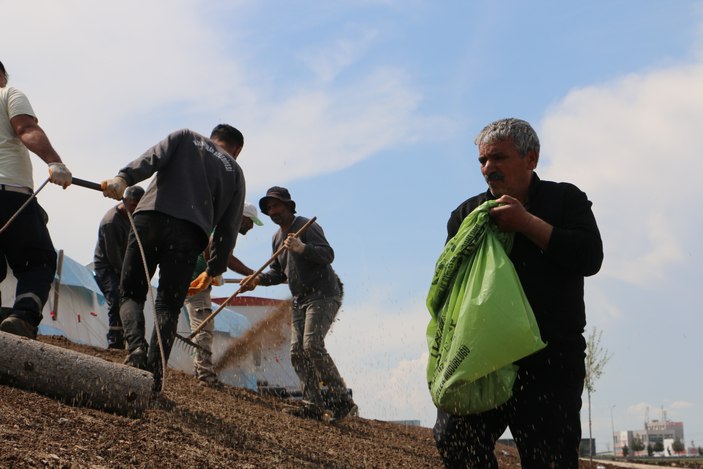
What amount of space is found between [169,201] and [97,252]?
3.94 metres

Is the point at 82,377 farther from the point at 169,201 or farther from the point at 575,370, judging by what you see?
the point at 575,370

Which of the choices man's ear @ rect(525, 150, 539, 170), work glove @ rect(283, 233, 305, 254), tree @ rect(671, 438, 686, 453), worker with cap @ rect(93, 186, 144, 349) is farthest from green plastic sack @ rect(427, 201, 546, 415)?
tree @ rect(671, 438, 686, 453)

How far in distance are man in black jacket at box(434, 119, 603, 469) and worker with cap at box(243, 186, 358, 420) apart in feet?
15.1

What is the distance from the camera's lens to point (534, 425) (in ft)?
9.77

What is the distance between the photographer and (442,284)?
311 centimetres

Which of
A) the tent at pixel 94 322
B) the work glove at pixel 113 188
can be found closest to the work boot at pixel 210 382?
the work glove at pixel 113 188

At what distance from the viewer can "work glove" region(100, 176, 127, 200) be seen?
5.29 metres

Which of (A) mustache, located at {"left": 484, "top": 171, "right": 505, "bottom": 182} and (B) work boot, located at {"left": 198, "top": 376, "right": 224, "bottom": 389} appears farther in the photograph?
(B) work boot, located at {"left": 198, "top": 376, "right": 224, "bottom": 389}

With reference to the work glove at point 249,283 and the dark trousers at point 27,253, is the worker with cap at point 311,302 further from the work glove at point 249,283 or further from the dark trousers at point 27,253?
the dark trousers at point 27,253

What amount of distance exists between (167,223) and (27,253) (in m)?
0.86

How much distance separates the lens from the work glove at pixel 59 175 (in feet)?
17.4

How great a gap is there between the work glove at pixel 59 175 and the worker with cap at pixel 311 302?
2.57m

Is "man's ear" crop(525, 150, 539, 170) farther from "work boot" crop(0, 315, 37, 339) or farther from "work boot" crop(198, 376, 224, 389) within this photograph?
"work boot" crop(198, 376, 224, 389)

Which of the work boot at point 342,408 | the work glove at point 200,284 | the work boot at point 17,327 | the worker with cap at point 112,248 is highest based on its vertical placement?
the worker with cap at point 112,248
